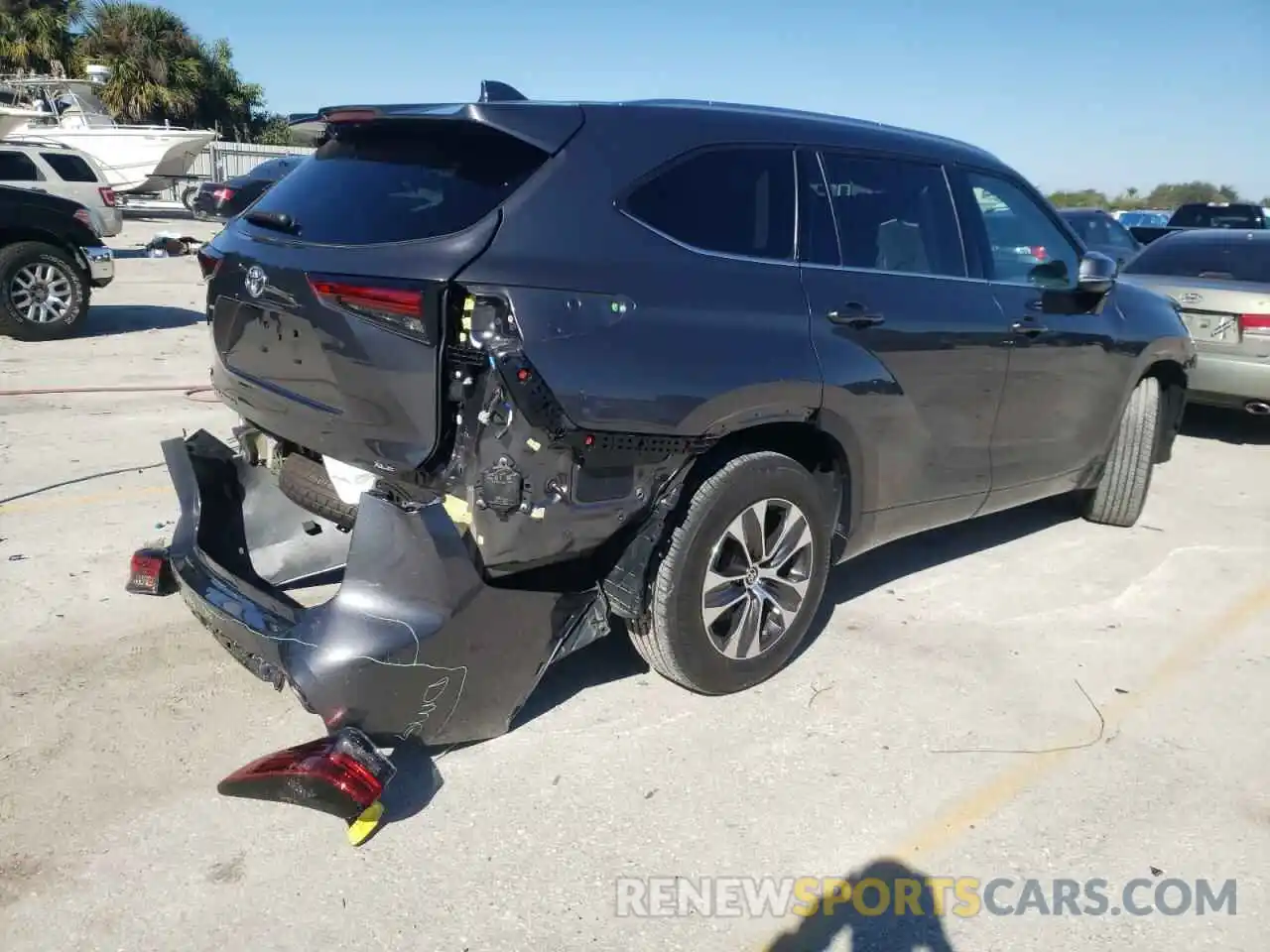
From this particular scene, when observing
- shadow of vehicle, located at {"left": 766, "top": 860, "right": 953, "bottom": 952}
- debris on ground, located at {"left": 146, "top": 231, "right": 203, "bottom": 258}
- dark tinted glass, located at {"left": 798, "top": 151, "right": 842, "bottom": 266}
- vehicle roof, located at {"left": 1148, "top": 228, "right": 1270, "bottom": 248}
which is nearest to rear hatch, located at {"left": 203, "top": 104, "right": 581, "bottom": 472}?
dark tinted glass, located at {"left": 798, "top": 151, "right": 842, "bottom": 266}

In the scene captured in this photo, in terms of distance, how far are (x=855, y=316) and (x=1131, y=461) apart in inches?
107

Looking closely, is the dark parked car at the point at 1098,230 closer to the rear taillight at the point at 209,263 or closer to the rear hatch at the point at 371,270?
the rear hatch at the point at 371,270

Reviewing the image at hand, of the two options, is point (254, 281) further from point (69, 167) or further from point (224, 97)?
point (224, 97)

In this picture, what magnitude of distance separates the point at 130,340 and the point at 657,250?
353 inches

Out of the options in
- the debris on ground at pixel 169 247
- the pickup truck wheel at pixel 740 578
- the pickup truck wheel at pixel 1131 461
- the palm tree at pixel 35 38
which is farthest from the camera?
the palm tree at pixel 35 38

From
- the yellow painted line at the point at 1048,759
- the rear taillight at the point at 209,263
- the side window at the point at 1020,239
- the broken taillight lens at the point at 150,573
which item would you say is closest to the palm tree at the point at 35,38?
the broken taillight lens at the point at 150,573

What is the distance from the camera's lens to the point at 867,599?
4648 millimetres

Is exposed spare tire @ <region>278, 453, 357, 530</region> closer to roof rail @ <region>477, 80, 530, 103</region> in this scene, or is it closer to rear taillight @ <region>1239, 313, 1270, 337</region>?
roof rail @ <region>477, 80, 530, 103</region>

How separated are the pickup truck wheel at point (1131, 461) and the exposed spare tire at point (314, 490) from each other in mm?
3957

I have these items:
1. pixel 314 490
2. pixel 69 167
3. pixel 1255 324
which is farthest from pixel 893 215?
pixel 69 167

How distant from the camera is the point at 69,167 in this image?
14141 mm

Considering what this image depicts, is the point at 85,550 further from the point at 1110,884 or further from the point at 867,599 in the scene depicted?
the point at 1110,884

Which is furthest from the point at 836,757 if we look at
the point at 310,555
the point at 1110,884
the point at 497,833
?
the point at 310,555

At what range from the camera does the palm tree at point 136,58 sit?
3672 cm
